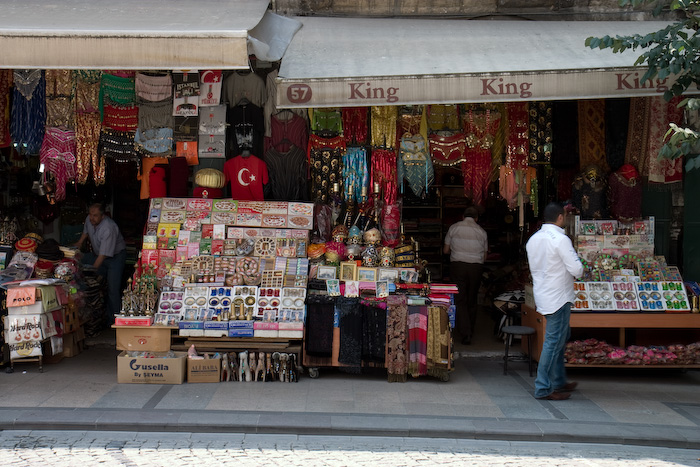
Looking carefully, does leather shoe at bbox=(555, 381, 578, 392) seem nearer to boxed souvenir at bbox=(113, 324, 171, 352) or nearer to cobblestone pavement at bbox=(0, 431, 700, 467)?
cobblestone pavement at bbox=(0, 431, 700, 467)

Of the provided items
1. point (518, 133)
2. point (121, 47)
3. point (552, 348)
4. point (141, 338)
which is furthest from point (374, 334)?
point (121, 47)

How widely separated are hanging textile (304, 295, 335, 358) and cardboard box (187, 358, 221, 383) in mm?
966

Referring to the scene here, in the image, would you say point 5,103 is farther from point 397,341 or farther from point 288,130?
point 397,341

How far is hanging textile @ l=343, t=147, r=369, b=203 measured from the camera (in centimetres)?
727

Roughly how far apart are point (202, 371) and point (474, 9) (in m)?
5.38

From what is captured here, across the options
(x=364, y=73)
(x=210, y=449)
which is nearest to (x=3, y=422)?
(x=210, y=449)

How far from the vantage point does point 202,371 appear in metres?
6.25

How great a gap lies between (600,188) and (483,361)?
2.49 meters

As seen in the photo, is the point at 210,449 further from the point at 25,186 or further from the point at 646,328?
the point at 25,186

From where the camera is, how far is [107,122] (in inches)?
286

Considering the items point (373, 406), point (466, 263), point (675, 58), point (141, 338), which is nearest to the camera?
point (675, 58)

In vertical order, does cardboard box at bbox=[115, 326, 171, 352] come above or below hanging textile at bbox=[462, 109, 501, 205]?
below

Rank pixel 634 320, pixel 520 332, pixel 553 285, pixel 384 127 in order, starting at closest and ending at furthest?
1. pixel 553 285
2. pixel 520 332
3. pixel 634 320
4. pixel 384 127

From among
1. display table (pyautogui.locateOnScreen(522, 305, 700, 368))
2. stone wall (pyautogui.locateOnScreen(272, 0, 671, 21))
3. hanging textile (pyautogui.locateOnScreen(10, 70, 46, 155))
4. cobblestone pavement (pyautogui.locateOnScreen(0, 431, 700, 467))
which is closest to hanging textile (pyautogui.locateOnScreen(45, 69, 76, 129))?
hanging textile (pyautogui.locateOnScreen(10, 70, 46, 155))
